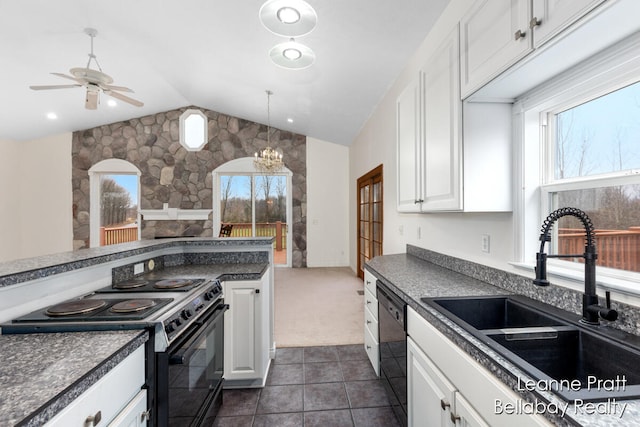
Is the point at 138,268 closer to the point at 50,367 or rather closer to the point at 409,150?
the point at 50,367

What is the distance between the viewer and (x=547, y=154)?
4.91ft

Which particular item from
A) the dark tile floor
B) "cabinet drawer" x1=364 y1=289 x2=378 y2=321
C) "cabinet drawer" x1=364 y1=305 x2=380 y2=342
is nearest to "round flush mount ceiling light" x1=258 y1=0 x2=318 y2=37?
"cabinet drawer" x1=364 y1=289 x2=378 y2=321

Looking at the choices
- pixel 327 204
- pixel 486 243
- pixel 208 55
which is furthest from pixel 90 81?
pixel 327 204

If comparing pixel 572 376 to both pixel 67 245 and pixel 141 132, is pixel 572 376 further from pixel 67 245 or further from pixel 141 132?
pixel 67 245

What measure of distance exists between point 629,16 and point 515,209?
0.89m

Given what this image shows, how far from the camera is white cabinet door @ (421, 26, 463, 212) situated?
1545 millimetres

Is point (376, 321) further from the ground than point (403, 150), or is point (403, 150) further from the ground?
point (403, 150)

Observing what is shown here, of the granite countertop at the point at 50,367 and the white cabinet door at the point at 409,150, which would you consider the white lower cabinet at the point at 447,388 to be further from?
the granite countertop at the point at 50,367

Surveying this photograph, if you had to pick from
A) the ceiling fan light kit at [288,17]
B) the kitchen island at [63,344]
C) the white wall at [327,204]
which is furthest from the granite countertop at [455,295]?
the white wall at [327,204]

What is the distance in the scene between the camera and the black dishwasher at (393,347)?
1.55 m

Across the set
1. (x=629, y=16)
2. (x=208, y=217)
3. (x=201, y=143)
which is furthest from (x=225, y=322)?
(x=201, y=143)

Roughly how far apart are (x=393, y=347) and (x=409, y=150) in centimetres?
137

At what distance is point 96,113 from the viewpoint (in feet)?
20.0

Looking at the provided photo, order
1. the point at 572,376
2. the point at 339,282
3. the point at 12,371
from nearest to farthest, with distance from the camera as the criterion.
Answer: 1. the point at 12,371
2. the point at 572,376
3. the point at 339,282
